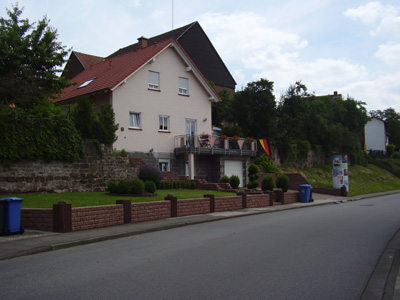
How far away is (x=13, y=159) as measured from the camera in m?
19.2

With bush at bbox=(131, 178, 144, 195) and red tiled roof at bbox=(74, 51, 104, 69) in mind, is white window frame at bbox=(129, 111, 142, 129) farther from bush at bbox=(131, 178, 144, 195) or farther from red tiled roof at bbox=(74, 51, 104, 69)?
red tiled roof at bbox=(74, 51, 104, 69)

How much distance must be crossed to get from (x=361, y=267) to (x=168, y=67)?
26251mm

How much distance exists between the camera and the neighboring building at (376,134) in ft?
262

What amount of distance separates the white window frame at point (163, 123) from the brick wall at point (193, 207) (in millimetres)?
13017

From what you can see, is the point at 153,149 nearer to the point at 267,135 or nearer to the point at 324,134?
the point at 267,135

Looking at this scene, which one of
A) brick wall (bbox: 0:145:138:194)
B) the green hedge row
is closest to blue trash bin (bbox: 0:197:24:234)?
brick wall (bbox: 0:145:138:194)

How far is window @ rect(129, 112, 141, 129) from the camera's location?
96.8 feet

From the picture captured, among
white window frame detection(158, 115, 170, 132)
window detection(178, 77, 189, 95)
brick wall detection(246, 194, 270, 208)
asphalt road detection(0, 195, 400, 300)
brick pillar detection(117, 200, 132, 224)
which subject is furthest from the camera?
window detection(178, 77, 189, 95)

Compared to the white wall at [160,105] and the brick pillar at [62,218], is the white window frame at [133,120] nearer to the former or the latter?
the white wall at [160,105]

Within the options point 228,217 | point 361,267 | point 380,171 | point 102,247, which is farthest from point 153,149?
point 380,171

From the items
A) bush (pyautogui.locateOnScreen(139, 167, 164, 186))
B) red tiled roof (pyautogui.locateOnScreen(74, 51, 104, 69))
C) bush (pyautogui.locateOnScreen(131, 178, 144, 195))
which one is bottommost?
bush (pyautogui.locateOnScreen(131, 178, 144, 195))

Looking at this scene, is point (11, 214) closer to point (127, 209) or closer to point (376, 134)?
point (127, 209)

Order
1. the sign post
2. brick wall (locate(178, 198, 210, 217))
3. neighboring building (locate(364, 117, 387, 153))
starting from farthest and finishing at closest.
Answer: neighboring building (locate(364, 117, 387, 153)) < the sign post < brick wall (locate(178, 198, 210, 217))

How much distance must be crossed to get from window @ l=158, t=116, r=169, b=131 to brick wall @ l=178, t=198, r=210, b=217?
13068 millimetres
